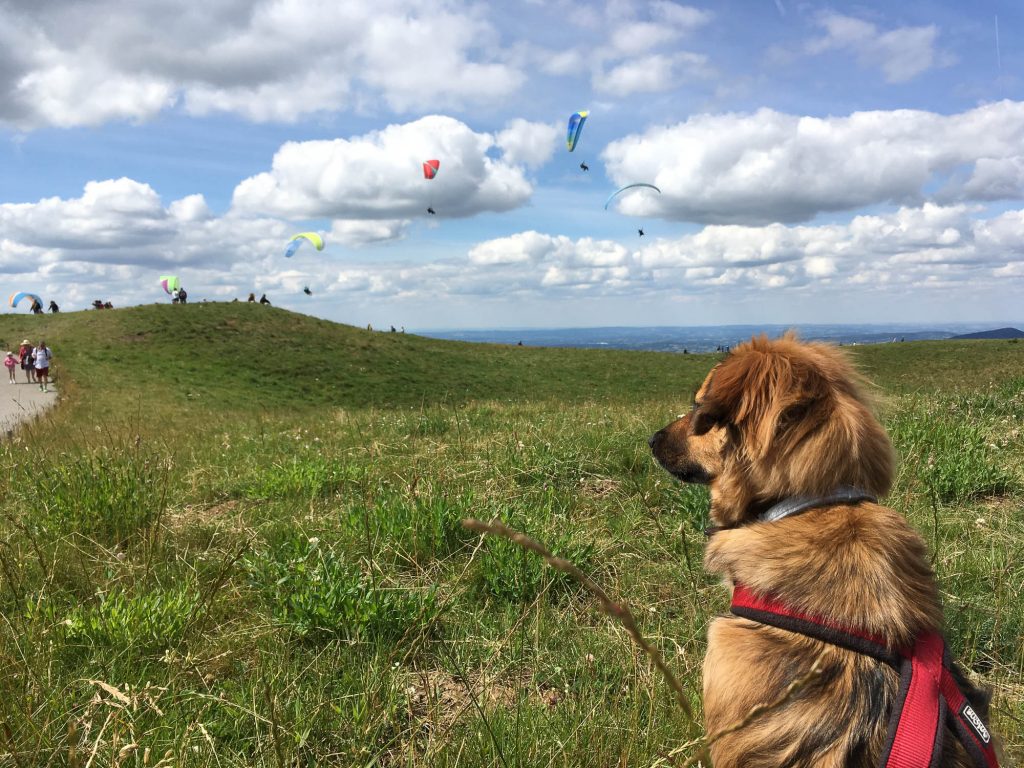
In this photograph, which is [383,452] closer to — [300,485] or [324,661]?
[300,485]

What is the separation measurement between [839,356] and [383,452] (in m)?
6.41

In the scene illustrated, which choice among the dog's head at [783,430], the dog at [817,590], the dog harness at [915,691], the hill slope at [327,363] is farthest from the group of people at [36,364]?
the dog harness at [915,691]

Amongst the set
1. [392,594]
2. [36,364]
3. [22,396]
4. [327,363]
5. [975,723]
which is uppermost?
[36,364]

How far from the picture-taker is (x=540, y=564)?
4117 mm

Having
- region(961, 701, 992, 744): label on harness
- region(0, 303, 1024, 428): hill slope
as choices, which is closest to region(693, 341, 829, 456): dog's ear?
region(961, 701, 992, 744): label on harness

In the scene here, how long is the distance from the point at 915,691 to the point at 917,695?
15 millimetres

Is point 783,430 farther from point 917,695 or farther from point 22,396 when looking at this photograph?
point 22,396

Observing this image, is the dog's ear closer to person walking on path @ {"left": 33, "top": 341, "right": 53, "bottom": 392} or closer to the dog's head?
the dog's head

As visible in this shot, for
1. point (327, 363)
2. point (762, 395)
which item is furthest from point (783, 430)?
point (327, 363)

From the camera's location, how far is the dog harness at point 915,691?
164 cm

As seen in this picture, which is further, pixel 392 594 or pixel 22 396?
pixel 22 396

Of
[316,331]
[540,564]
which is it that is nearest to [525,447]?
[540,564]

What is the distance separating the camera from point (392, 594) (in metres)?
3.64

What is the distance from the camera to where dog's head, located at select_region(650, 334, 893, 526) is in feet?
7.55
